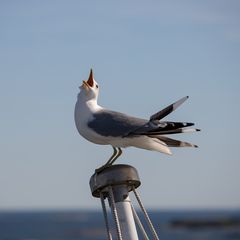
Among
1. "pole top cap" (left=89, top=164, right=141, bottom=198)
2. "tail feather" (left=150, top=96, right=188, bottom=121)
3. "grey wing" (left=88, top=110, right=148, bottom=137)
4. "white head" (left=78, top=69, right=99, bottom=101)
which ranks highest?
"white head" (left=78, top=69, right=99, bottom=101)

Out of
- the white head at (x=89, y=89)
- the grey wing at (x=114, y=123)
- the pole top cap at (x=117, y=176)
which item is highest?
the white head at (x=89, y=89)

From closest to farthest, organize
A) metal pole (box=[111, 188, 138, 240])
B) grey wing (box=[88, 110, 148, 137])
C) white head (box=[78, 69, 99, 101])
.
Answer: metal pole (box=[111, 188, 138, 240]), grey wing (box=[88, 110, 148, 137]), white head (box=[78, 69, 99, 101])

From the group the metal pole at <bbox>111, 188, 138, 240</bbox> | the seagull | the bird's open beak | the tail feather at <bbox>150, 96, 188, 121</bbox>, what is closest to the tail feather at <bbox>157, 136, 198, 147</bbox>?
the seagull

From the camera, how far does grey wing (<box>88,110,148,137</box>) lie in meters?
4.58

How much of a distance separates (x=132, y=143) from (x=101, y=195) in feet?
1.71

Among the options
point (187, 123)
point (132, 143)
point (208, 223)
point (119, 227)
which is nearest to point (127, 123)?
point (132, 143)

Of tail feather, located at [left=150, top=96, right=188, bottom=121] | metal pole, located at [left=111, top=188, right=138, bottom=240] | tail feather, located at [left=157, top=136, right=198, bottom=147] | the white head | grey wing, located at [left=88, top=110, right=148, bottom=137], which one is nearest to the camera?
metal pole, located at [left=111, top=188, right=138, bottom=240]

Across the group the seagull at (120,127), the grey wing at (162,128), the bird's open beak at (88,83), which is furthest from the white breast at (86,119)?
the grey wing at (162,128)

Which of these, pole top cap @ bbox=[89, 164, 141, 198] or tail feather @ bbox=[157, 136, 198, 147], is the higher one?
tail feather @ bbox=[157, 136, 198, 147]

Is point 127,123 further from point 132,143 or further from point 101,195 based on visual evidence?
point 101,195

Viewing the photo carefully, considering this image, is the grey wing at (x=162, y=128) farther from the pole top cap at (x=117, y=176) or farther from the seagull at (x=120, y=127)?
the pole top cap at (x=117, y=176)

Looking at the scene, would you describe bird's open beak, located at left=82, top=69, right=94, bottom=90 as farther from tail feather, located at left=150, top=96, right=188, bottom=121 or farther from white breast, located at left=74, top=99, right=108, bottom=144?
tail feather, located at left=150, top=96, right=188, bottom=121

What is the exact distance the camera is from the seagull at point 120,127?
4391mm

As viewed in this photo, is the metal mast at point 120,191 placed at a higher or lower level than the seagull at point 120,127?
lower
